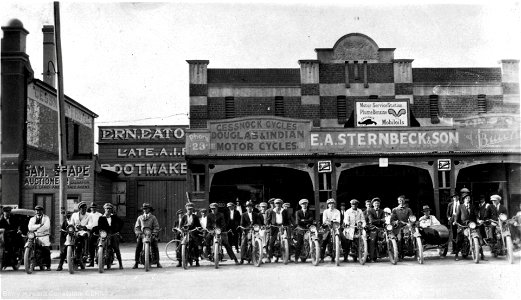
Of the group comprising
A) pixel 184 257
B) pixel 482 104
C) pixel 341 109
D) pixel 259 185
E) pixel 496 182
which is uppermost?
pixel 482 104

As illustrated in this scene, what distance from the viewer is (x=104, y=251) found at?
46.3 ft

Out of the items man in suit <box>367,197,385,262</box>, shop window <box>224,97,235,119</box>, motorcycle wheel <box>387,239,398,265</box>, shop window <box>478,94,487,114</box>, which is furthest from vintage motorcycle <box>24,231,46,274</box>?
shop window <box>478,94,487,114</box>

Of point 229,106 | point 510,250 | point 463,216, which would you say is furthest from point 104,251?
point 229,106

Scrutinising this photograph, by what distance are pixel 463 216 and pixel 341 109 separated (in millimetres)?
14770

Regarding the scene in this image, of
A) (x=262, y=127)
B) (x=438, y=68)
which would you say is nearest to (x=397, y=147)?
(x=262, y=127)

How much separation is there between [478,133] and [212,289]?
1425 cm

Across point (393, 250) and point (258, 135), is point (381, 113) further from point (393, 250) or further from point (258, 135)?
point (393, 250)

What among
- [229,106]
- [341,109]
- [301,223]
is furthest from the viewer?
[341,109]

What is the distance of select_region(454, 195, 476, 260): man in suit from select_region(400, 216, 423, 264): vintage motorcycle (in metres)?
1.15

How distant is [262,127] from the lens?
21.2m

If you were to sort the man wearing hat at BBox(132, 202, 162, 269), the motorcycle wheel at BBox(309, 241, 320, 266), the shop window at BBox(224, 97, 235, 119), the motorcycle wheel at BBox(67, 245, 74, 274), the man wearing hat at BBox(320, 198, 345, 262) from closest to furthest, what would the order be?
the motorcycle wheel at BBox(67, 245, 74, 274) < the motorcycle wheel at BBox(309, 241, 320, 266) < the man wearing hat at BBox(132, 202, 162, 269) < the man wearing hat at BBox(320, 198, 345, 262) < the shop window at BBox(224, 97, 235, 119)

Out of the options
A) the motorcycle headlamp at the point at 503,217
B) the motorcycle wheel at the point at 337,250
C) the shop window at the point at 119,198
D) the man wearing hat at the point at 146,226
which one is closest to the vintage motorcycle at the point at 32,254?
the man wearing hat at the point at 146,226

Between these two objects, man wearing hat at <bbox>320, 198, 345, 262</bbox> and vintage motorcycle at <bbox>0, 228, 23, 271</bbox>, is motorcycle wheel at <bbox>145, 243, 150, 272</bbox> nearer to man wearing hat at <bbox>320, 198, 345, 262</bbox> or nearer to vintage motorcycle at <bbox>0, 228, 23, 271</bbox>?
vintage motorcycle at <bbox>0, 228, 23, 271</bbox>

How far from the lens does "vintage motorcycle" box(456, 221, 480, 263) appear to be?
13.9 metres
